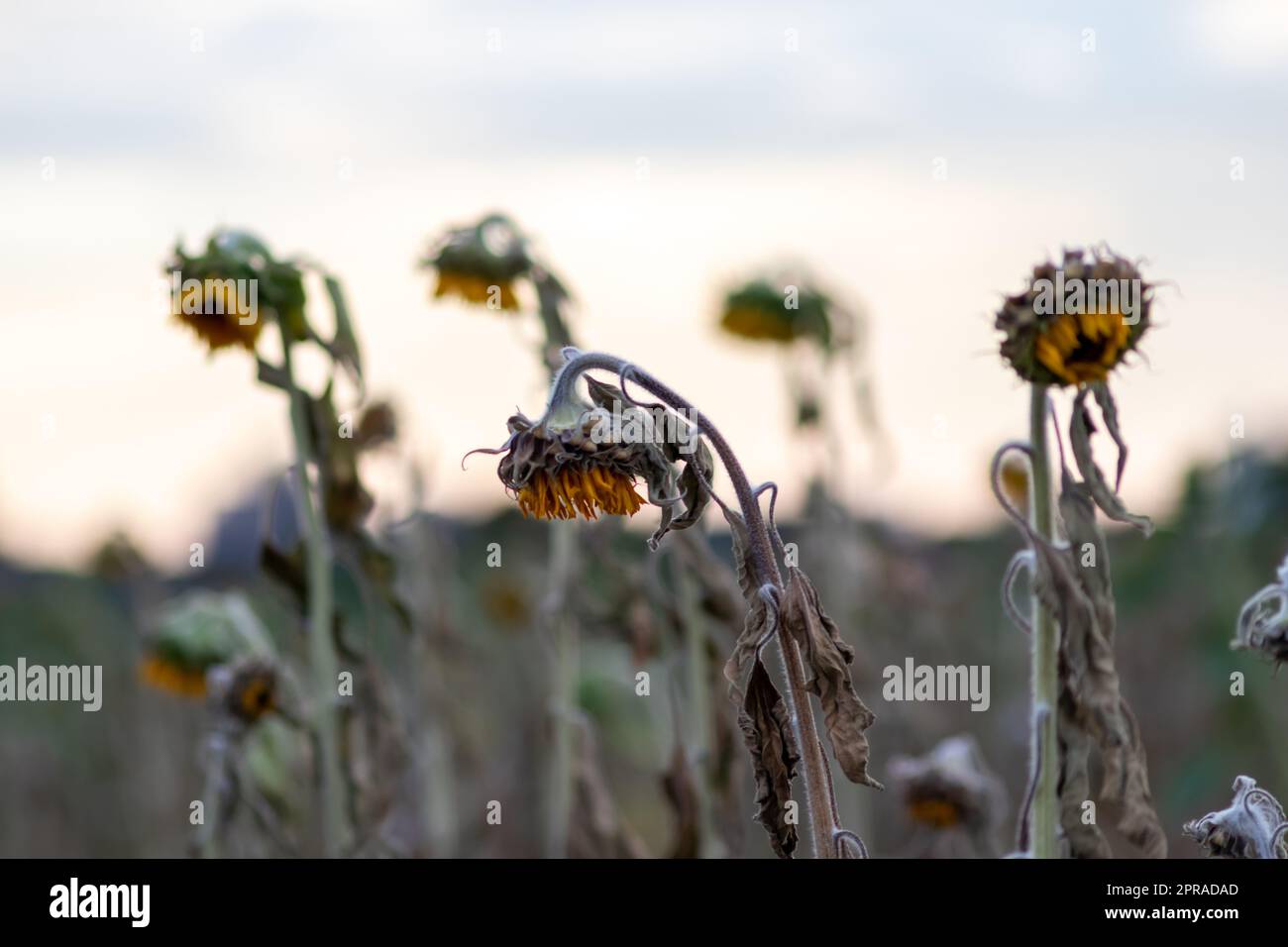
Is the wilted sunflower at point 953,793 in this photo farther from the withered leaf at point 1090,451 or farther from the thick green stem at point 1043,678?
the withered leaf at point 1090,451

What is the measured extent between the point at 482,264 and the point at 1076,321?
1933mm

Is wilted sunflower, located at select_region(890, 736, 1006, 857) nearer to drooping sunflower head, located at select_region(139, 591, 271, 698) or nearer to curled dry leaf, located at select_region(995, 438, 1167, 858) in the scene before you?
curled dry leaf, located at select_region(995, 438, 1167, 858)

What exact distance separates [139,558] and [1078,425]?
5211 millimetres

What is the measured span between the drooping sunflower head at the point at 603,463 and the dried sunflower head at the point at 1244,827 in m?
0.92

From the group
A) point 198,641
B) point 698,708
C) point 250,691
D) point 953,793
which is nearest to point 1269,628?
point 953,793

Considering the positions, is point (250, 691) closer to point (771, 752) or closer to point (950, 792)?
point (950, 792)

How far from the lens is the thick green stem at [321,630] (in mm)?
3508

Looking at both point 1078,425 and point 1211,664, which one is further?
point 1211,664

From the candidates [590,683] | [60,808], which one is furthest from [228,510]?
[590,683]

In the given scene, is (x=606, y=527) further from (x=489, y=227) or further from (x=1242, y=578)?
(x=1242, y=578)

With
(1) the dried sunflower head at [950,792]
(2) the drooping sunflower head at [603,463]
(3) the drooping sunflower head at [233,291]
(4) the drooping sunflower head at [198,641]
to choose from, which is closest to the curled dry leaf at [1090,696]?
(2) the drooping sunflower head at [603,463]
